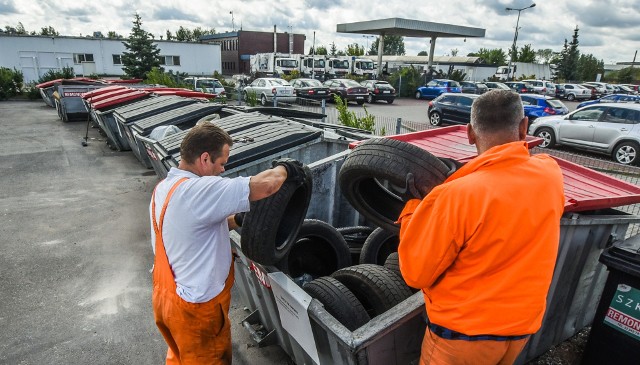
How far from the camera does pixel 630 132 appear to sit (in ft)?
34.7

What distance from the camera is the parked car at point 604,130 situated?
10.6 meters

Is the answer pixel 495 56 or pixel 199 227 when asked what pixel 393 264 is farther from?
pixel 495 56

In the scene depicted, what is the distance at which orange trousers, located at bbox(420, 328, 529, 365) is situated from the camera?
1.67 metres

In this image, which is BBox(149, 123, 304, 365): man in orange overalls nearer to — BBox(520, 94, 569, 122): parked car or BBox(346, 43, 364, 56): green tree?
BBox(520, 94, 569, 122): parked car

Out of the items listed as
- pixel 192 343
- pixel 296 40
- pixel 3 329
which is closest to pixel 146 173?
pixel 3 329

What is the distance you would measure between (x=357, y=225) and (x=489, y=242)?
8.75ft

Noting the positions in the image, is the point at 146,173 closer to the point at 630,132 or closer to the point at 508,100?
the point at 508,100

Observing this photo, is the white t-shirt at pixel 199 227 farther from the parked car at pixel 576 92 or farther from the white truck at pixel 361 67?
the parked car at pixel 576 92

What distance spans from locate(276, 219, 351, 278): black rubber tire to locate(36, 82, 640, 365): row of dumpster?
0.41 m

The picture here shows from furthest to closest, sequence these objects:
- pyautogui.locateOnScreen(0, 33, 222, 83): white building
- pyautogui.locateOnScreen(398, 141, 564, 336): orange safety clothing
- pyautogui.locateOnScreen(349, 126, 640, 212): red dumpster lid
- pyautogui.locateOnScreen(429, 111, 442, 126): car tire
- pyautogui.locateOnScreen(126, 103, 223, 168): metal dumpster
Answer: pyautogui.locateOnScreen(0, 33, 222, 83): white building → pyautogui.locateOnScreen(429, 111, 442, 126): car tire → pyautogui.locateOnScreen(126, 103, 223, 168): metal dumpster → pyautogui.locateOnScreen(349, 126, 640, 212): red dumpster lid → pyautogui.locateOnScreen(398, 141, 564, 336): orange safety clothing

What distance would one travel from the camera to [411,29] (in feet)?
104

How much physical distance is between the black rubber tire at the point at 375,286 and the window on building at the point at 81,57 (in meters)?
41.5

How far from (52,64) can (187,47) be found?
40.0 feet

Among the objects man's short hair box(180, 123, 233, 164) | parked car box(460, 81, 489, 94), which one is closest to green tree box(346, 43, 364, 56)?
parked car box(460, 81, 489, 94)
